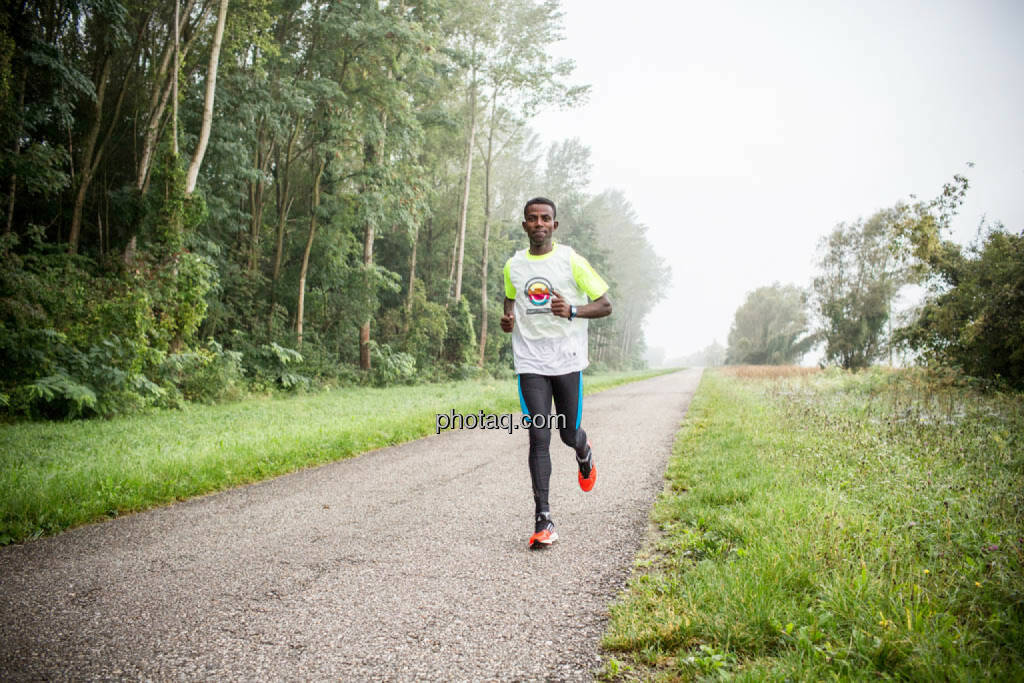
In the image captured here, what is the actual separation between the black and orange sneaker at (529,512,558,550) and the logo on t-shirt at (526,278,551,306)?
1532mm

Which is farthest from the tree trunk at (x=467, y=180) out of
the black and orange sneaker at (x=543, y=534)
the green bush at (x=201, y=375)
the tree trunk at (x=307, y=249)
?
the black and orange sneaker at (x=543, y=534)

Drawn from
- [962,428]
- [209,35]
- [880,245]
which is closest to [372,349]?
[209,35]

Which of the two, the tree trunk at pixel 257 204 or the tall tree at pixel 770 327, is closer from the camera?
the tree trunk at pixel 257 204

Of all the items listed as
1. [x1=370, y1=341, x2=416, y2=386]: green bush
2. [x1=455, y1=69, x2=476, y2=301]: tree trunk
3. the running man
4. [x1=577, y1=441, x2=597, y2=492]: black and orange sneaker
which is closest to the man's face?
the running man

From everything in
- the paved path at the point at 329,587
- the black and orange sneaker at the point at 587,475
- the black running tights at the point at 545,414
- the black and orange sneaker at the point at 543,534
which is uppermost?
the black running tights at the point at 545,414

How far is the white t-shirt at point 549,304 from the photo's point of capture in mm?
3836

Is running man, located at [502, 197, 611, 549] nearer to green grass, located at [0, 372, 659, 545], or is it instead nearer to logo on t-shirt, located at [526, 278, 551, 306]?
logo on t-shirt, located at [526, 278, 551, 306]

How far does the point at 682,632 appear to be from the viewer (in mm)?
2354

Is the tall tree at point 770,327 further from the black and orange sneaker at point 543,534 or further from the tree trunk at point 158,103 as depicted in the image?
the black and orange sneaker at point 543,534

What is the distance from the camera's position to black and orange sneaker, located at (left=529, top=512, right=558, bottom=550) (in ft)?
11.6

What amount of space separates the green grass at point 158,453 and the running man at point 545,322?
11.5 ft

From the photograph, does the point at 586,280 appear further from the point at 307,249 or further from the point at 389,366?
the point at 389,366

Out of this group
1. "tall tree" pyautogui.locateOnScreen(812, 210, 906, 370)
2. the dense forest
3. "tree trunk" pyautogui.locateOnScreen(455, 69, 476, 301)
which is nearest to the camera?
the dense forest

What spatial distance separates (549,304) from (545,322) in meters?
0.14
